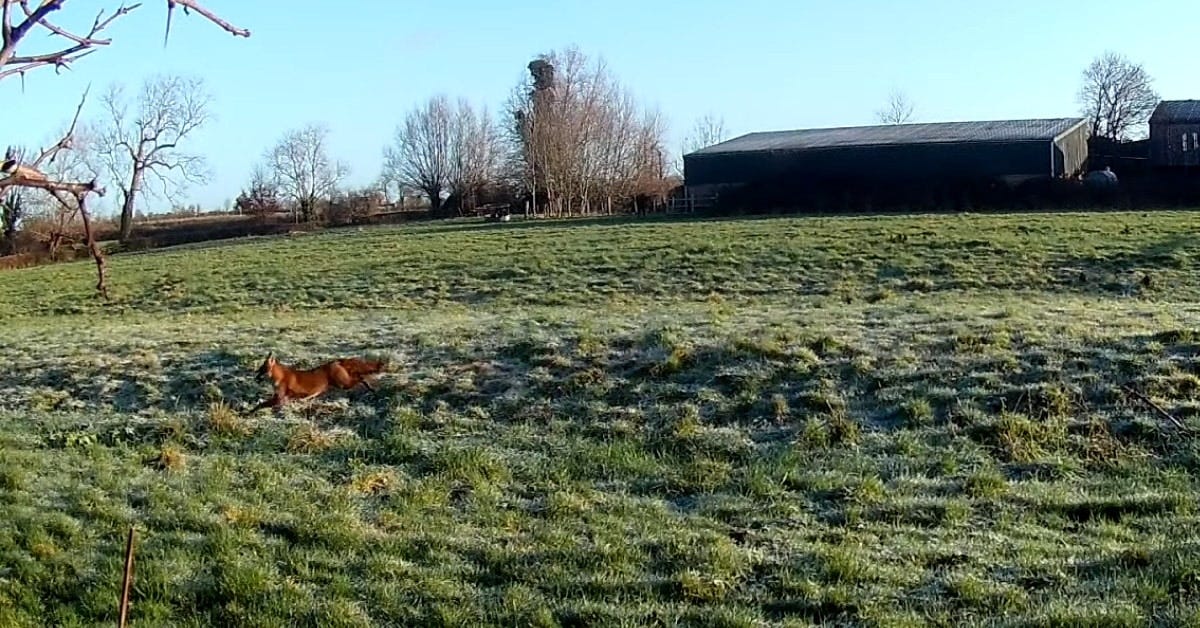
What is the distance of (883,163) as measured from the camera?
5156 centimetres

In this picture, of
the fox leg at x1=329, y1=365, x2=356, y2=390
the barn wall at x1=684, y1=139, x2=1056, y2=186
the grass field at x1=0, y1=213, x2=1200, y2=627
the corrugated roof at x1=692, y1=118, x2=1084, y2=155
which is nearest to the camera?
the grass field at x1=0, y1=213, x2=1200, y2=627

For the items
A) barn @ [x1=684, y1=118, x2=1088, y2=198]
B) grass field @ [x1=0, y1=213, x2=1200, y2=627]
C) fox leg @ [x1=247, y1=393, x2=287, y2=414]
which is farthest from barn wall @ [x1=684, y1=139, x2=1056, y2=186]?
fox leg @ [x1=247, y1=393, x2=287, y2=414]

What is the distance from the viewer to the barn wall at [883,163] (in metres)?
48.8

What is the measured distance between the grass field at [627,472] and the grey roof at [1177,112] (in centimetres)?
4368

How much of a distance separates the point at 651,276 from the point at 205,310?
30.7ft

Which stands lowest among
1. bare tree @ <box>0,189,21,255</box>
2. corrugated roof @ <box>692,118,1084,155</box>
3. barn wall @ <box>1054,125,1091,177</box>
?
bare tree @ <box>0,189,21,255</box>

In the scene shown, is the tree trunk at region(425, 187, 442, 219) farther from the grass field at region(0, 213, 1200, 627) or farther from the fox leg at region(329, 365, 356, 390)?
the fox leg at region(329, 365, 356, 390)

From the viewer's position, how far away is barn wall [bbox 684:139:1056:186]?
160ft

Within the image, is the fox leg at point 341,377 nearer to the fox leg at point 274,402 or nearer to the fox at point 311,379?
the fox at point 311,379

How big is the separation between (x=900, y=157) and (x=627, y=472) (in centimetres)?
4639

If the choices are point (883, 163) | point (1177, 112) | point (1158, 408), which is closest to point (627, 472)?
point (1158, 408)

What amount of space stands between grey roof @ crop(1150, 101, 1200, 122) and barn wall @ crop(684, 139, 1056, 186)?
386 cm

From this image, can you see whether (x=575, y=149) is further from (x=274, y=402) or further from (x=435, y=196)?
(x=274, y=402)

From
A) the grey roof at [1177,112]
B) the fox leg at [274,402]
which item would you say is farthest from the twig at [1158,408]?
the grey roof at [1177,112]
